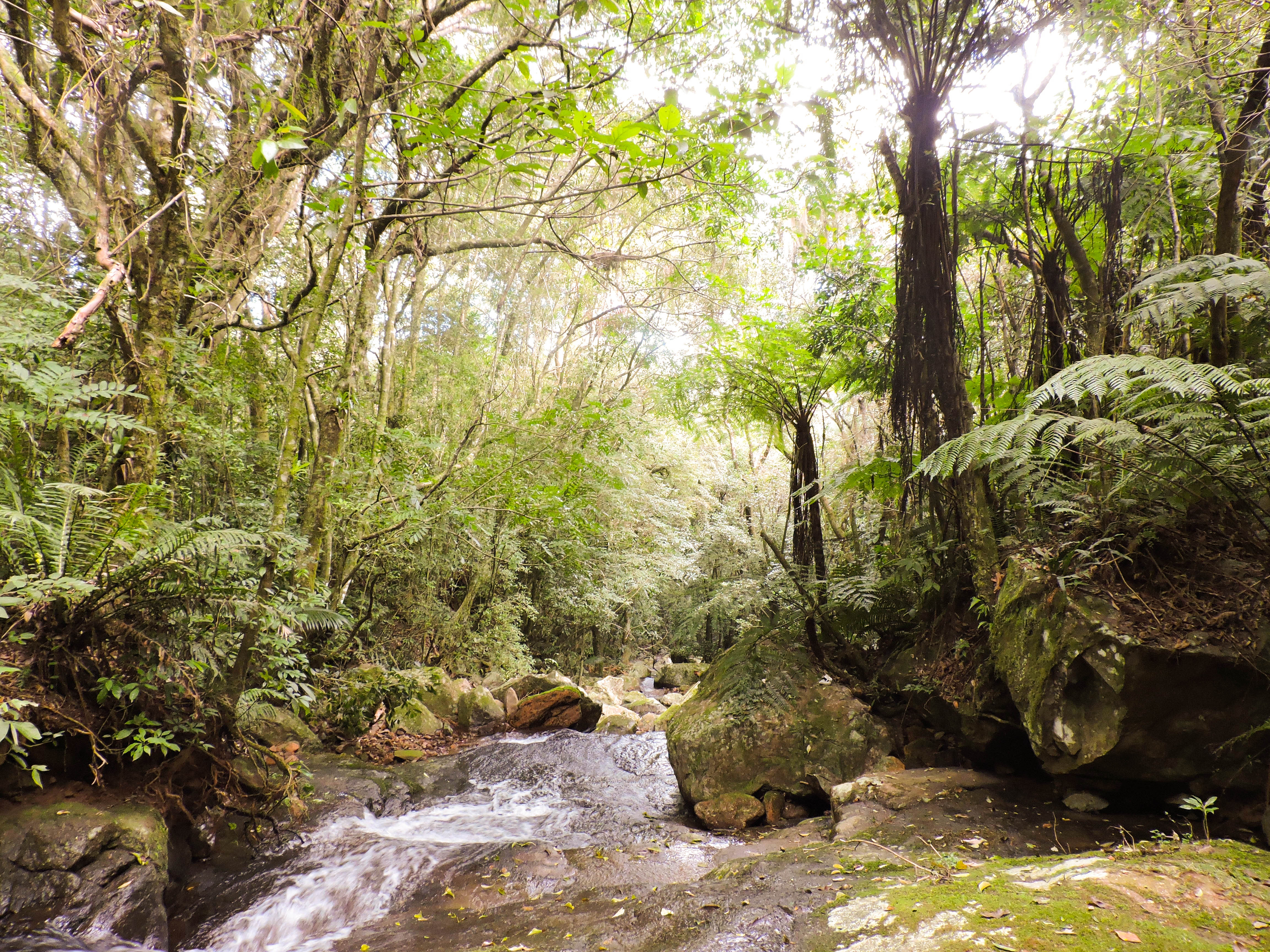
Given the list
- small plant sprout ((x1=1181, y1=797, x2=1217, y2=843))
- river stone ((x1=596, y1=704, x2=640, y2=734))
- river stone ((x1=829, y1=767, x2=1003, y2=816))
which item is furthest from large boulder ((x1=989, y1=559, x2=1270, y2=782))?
river stone ((x1=596, y1=704, x2=640, y2=734))

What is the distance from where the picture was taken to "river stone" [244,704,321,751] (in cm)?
502

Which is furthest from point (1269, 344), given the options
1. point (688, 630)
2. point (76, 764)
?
point (688, 630)

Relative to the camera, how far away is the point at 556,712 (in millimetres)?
8977

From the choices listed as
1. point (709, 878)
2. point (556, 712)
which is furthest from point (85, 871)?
point (556, 712)

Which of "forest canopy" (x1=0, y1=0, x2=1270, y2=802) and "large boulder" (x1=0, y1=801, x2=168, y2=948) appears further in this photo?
"forest canopy" (x1=0, y1=0, x2=1270, y2=802)

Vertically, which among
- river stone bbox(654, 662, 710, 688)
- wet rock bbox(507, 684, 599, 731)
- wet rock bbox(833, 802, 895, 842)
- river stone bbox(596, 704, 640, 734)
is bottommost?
river stone bbox(654, 662, 710, 688)

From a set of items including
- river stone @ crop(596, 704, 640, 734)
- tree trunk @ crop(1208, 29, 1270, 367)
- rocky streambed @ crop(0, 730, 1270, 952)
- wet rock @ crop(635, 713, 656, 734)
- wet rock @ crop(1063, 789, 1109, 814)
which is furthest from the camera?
wet rock @ crop(635, 713, 656, 734)

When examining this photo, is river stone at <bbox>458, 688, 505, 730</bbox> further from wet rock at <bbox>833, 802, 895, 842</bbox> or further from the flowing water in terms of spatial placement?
wet rock at <bbox>833, 802, 895, 842</bbox>

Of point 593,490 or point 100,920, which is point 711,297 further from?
point 100,920

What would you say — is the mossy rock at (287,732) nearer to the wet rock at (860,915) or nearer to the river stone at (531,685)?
the river stone at (531,685)

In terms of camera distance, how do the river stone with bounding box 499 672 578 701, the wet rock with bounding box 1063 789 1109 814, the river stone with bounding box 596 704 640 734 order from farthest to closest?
the river stone with bounding box 499 672 578 701 → the river stone with bounding box 596 704 640 734 → the wet rock with bounding box 1063 789 1109 814

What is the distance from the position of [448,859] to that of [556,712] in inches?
187

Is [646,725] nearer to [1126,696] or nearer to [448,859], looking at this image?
[448,859]

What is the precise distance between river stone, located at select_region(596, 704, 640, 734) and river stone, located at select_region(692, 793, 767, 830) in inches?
163
